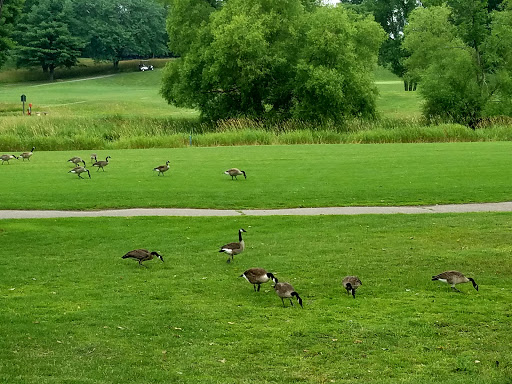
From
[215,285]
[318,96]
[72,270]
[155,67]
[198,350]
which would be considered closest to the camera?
[198,350]

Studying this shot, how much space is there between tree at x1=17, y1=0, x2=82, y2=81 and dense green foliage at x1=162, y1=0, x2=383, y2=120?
53.0 meters

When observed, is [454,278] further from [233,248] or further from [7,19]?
[7,19]

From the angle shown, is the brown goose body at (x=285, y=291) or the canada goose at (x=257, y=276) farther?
the canada goose at (x=257, y=276)

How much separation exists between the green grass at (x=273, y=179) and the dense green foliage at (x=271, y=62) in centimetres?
1963

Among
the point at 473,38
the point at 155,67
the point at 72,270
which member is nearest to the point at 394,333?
the point at 72,270

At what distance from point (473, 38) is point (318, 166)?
130ft

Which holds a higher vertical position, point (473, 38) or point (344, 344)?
point (473, 38)

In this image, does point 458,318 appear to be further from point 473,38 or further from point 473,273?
point 473,38

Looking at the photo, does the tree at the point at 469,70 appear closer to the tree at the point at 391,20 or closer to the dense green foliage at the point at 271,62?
the dense green foliage at the point at 271,62

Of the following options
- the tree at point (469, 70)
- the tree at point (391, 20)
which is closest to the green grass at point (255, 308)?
the tree at point (469, 70)

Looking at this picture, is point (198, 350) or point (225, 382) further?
point (198, 350)

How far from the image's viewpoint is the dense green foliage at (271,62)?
178 ft

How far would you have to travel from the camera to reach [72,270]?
44.1 ft

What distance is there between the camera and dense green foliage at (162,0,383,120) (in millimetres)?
54156
